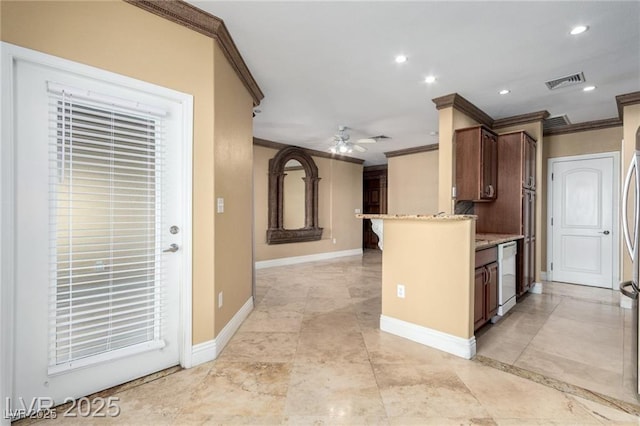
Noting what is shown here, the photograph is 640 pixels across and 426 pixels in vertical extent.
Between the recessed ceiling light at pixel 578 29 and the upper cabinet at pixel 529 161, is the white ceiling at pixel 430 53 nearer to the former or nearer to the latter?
the recessed ceiling light at pixel 578 29

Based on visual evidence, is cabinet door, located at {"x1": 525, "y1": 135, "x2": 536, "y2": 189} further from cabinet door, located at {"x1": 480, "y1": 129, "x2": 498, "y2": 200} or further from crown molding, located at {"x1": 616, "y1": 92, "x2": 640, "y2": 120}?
crown molding, located at {"x1": 616, "y1": 92, "x2": 640, "y2": 120}

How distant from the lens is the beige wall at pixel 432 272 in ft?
7.77

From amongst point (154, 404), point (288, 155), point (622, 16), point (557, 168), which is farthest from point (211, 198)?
point (557, 168)

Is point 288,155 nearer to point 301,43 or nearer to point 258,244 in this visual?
point 258,244

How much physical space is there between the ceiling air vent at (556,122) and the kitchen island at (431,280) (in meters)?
2.81

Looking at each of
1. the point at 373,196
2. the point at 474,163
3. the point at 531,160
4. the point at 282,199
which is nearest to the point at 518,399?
the point at 474,163

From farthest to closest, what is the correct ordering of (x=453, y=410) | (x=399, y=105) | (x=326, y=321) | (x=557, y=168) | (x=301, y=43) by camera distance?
1. (x=557, y=168)
2. (x=399, y=105)
3. (x=326, y=321)
4. (x=301, y=43)
5. (x=453, y=410)

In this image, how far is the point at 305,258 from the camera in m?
6.79

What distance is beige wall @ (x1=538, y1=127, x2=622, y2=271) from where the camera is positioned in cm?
452

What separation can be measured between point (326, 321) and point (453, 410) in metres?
1.58

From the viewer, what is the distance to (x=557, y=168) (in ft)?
16.3

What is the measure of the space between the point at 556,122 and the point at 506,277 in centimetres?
297

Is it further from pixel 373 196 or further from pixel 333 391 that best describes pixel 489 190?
pixel 373 196

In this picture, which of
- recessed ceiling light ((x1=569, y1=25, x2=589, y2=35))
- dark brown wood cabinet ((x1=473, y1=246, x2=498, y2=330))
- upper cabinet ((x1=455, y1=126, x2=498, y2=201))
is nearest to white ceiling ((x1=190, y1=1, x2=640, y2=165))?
recessed ceiling light ((x1=569, y1=25, x2=589, y2=35))
